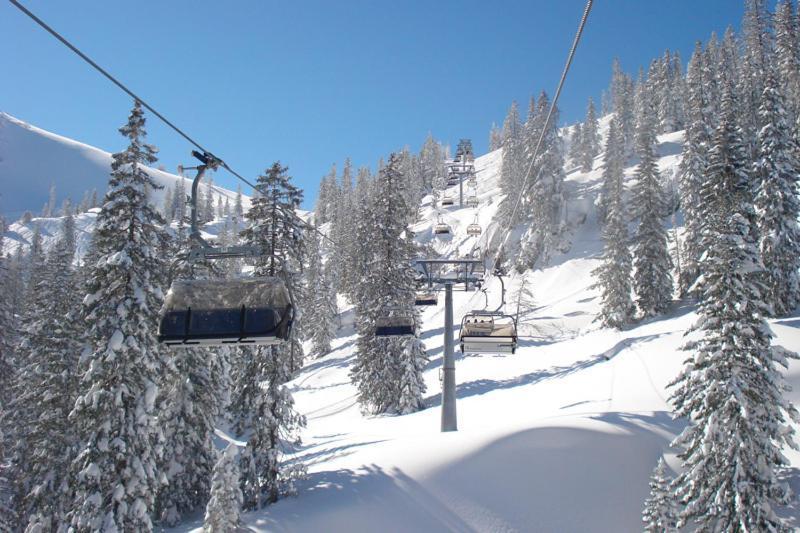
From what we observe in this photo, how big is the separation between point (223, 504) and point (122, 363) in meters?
6.12

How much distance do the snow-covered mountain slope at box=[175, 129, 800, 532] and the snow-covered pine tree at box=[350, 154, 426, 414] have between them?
1.69 metres

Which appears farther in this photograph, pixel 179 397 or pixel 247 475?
pixel 179 397

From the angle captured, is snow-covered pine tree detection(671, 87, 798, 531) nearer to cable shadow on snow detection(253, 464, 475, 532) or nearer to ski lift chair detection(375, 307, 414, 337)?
cable shadow on snow detection(253, 464, 475, 532)

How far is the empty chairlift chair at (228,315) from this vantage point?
9195 mm

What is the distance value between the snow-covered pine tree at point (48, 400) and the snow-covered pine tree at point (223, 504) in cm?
740

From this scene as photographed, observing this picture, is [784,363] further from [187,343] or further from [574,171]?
[574,171]

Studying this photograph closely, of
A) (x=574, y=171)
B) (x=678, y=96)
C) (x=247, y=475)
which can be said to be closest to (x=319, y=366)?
(x=247, y=475)

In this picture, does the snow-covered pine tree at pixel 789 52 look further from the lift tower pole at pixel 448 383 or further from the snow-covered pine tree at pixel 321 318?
the lift tower pole at pixel 448 383

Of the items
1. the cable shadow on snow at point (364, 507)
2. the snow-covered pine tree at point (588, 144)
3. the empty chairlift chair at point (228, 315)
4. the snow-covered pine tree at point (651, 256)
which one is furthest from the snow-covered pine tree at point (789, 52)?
the empty chairlift chair at point (228, 315)

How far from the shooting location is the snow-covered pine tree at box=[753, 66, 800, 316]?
35406 millimetres

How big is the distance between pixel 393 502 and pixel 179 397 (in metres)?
11.8

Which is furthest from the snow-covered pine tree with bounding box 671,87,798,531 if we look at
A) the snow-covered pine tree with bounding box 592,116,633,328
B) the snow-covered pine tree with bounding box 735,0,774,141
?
the snow-covered pine tree with bounding box 735,0,774,141

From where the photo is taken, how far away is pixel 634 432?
18.7 metres

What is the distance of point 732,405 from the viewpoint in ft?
49.8
